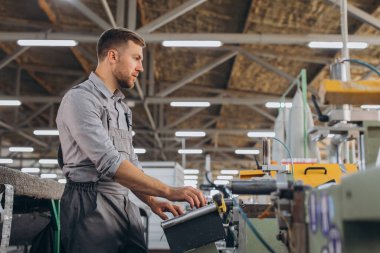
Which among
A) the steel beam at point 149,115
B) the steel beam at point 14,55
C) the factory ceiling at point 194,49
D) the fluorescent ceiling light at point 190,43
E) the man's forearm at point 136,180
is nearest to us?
the man's forearm at point 136,180

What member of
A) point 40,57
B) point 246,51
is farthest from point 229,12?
point 40,57

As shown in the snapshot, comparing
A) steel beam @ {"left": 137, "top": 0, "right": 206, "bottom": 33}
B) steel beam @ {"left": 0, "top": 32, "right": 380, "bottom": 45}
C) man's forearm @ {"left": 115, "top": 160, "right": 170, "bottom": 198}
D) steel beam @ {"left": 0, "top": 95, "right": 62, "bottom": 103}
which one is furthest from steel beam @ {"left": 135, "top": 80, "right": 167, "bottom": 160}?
man's forearm @ {"left": 115, "top": 160, "right": 170, "bottom": 198}

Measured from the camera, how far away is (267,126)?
12.7 metres

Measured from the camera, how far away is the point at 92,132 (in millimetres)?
1768

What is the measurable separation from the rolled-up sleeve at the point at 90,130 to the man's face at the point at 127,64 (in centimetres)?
19

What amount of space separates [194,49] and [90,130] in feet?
21.0

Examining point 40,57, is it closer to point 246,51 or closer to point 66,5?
point 66,5

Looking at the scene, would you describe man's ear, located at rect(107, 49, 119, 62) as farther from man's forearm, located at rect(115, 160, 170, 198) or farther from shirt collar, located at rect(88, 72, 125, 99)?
man's forearm, located at rect(115, 160, 170, 198)

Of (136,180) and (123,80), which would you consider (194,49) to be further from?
(136,180)

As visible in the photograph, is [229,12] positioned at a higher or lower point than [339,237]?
higher

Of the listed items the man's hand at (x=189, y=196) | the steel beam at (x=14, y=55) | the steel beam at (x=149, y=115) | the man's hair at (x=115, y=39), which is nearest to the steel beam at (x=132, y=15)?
the steel beam at (x=14, y=55)

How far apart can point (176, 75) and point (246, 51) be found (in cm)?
A: 252

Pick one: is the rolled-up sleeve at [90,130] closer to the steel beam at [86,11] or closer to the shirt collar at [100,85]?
the shirt collar at [100,85]

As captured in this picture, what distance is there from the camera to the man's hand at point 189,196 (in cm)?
162
